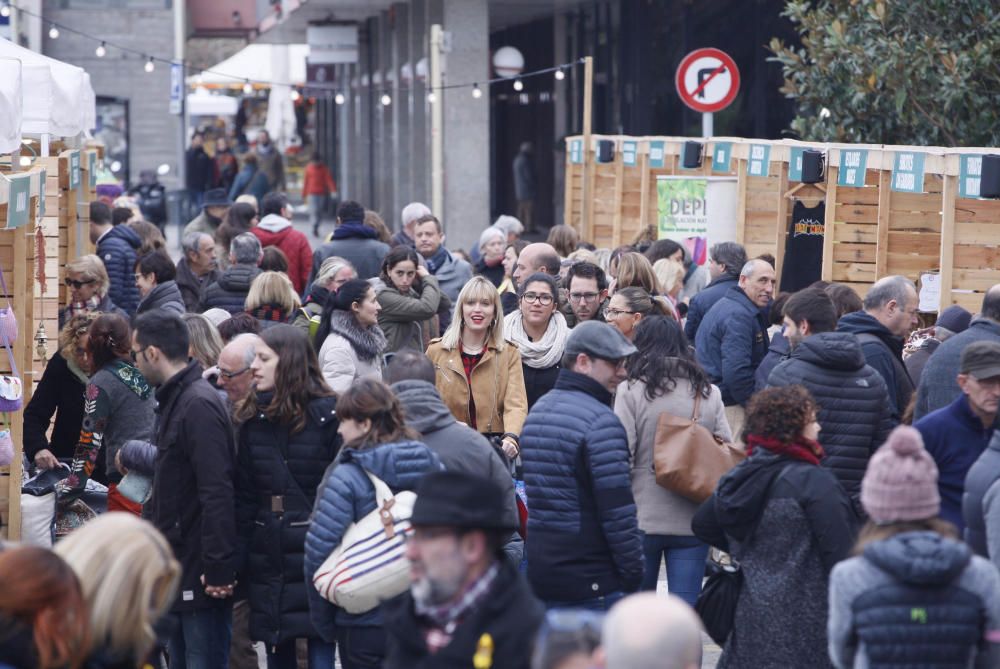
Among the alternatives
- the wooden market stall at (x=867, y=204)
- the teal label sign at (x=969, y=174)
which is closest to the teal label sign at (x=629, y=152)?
the wooden market stall at (x=867, y=204)

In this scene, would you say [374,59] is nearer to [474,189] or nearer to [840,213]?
[474,189]

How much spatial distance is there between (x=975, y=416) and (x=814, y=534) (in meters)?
1.04

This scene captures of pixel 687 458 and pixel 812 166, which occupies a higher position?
pixel 812 166

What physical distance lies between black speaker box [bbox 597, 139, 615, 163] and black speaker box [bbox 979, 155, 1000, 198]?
8729 mm

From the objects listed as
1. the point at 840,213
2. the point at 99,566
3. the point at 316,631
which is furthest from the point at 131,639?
the point at 840,213

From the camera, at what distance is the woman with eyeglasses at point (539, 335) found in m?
8.56

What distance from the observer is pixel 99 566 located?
158 inches

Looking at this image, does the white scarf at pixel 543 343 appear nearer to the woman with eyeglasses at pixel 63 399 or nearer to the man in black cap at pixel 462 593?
the woman with eyeglasses at pixel 63 399

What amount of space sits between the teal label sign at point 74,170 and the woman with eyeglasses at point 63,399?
5.04m

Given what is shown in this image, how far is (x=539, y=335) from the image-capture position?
8.69m

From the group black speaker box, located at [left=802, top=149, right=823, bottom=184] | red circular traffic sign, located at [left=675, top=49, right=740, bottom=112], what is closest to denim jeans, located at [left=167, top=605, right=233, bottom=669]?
black speaker box, located at [left=802, top=149, right=823, bottom=184]

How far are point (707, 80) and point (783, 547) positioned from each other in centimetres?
1099

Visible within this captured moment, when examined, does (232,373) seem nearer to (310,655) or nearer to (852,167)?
(310,655)

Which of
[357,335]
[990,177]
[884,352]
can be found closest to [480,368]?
[357,335]
